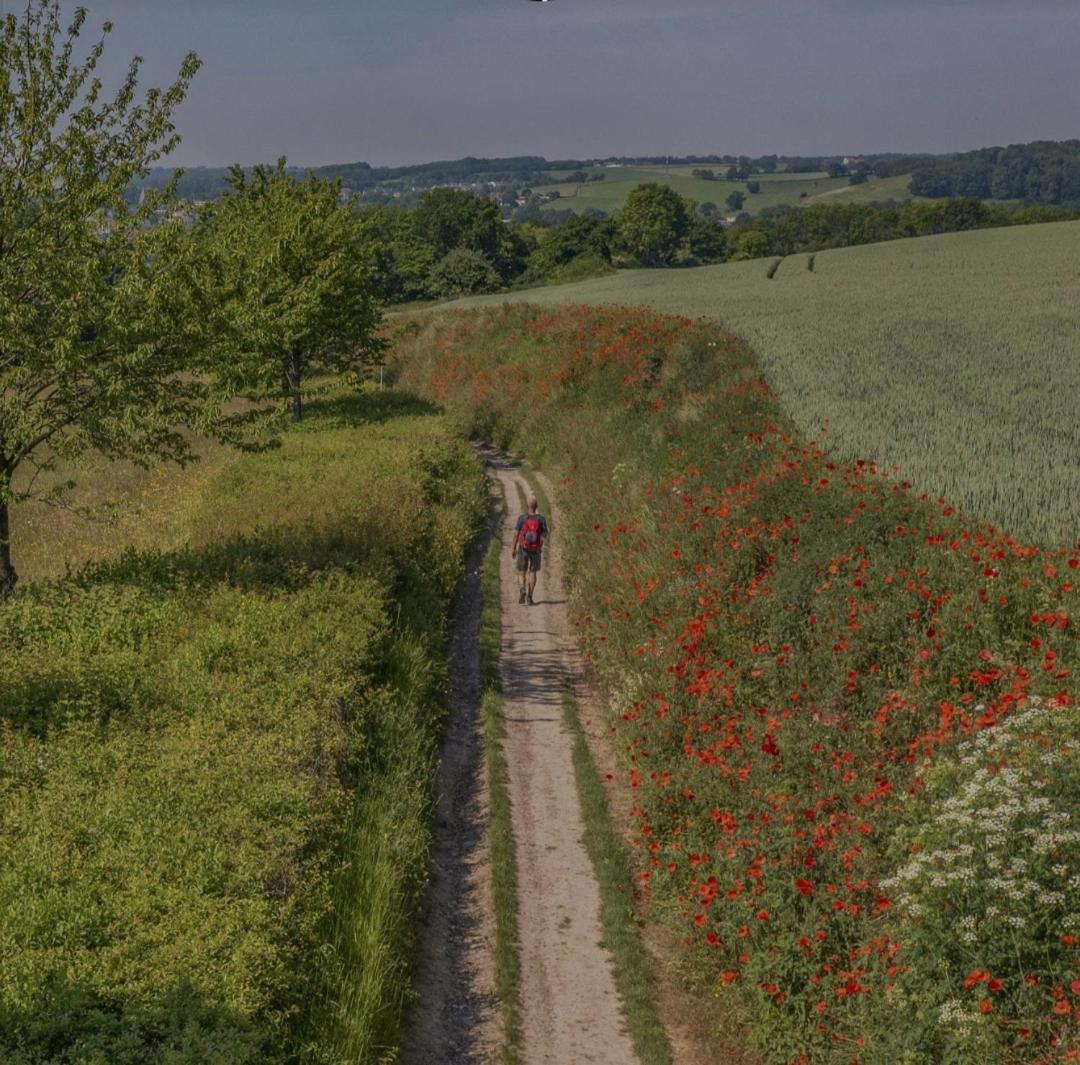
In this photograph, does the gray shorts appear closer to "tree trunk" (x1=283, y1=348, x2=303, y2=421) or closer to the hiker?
the hiker

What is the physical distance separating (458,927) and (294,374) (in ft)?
86.9

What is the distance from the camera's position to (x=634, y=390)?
31.6 metres

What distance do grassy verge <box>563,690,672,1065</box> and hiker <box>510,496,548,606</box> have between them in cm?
681

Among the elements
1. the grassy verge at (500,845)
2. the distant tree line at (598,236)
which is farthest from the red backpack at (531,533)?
the distant tree line at (598,236)

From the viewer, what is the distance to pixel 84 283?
15.3 m

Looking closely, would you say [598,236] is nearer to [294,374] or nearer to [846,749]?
[294,374]

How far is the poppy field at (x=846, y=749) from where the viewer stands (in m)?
8.55

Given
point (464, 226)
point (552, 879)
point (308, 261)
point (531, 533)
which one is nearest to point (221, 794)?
point (552, 879)

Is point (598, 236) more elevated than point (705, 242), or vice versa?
point (705, 242)

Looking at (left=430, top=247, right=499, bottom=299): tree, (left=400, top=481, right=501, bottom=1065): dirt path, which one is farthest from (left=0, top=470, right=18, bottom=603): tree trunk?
(left=430, top=247, right=499, bottom=299): tree

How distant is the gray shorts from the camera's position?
22.6 m

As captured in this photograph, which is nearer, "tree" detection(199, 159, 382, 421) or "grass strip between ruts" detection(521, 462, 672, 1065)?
"grass strip between ruts" detection(521, 462, 672, 1065)

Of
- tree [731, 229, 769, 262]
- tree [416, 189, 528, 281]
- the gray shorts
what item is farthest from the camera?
tree [731, 229, 769, 262]

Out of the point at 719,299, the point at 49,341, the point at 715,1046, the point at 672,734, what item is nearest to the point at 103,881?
the point at 715,1046
